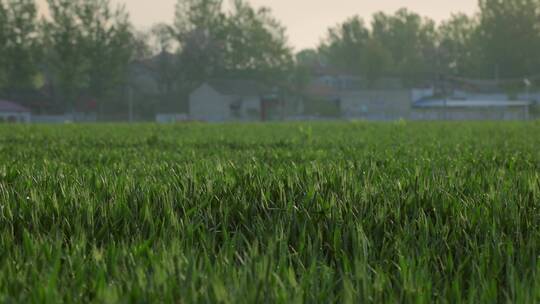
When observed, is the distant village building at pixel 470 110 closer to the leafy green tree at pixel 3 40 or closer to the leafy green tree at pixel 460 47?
the leafy green tree at pixel 460 47

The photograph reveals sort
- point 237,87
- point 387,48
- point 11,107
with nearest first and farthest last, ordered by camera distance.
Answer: point 11,107
point 237,87
point 387,48

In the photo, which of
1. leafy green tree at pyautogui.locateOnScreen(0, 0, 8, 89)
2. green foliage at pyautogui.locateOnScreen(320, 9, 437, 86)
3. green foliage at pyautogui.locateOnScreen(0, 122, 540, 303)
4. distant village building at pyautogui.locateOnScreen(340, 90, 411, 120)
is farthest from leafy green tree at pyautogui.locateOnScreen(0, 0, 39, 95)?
green foliage at pyautogui.locateOnScreen(0, 122, 540, 303)

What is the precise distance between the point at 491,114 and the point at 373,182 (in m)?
88.9

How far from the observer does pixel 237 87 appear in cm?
9012

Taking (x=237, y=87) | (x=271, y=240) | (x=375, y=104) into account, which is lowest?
(x=271, y=240)

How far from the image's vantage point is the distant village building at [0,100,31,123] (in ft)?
255

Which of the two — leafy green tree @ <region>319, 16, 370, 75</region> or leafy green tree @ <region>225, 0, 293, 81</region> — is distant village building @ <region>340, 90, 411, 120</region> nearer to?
leafy green tree @ <region>225, 0, 293, 81</region>

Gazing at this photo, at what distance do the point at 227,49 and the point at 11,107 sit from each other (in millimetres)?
39308

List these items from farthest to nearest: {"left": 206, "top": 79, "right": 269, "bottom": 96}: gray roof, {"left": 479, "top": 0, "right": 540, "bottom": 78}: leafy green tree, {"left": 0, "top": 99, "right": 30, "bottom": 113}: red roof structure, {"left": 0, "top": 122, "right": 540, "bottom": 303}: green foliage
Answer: {"left": 479, "top": 0, "right": 540, "bottom": 78}: leafy green tree → {"left": 206, "top": 79, "right": 269, "bottom": 96}: gray roof → {"left": 0, "top": 99, "right": 30, "bottom": 113}: red roof structure → {"left": 0, "top": 122, "right": 540, "bottom": 303}: green foliage

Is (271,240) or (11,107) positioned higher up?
(11,107)

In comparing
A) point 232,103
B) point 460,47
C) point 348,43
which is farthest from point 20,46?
point 460,47

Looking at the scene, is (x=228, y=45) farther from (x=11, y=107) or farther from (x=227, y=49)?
(x=11, y=107)

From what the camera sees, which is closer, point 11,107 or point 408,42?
point 11,107

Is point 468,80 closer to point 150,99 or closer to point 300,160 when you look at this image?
point 150,99
